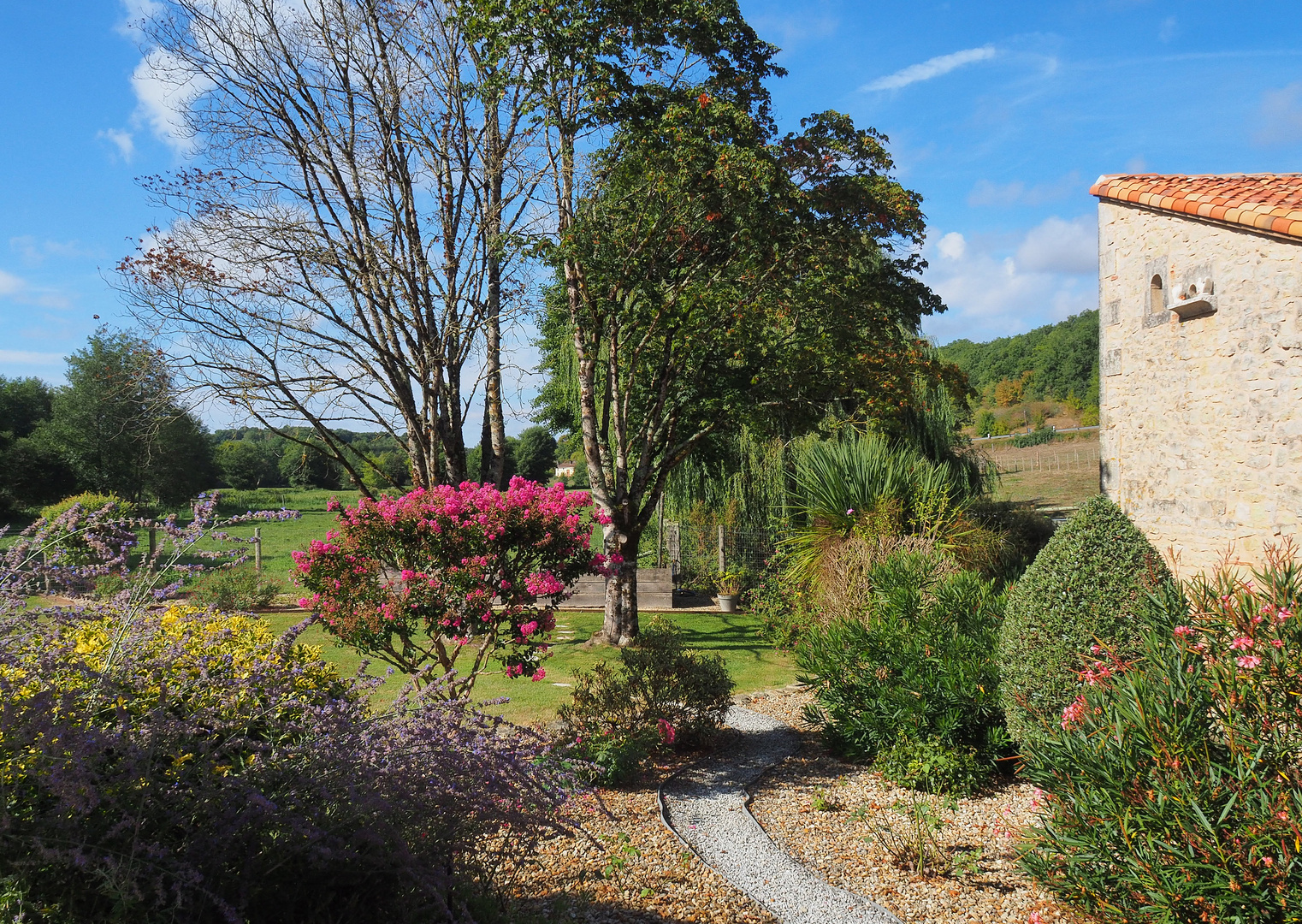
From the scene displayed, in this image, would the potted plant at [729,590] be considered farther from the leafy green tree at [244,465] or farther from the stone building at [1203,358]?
the leafy green tree at [244,465]

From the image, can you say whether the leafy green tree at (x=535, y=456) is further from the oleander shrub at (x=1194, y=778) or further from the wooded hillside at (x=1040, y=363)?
the oleander shrub at (x=1194, y=778)

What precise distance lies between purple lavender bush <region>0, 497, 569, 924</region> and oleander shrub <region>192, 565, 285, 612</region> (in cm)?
1056

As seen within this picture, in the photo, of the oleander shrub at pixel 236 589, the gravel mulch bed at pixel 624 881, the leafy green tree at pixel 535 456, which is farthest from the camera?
the leafy green tree at pixel 535 456

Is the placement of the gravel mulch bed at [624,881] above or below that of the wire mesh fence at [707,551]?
below

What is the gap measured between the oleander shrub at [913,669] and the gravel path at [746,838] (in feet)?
2.48

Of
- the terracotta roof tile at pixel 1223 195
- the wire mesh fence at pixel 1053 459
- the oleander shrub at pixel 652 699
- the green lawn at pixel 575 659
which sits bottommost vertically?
the green lawn at pixel 575 659

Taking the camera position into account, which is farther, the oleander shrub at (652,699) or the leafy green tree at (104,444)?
the leafy green tree at (104,444)

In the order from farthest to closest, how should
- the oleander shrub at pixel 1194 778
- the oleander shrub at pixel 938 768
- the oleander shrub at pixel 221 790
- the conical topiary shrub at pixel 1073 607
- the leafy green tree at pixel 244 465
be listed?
the leafy green tree at pixel 244 465
the oleander shrub at pixel 938 768
the conical topiary shrub at pixel 1073 607
the oleander shrub at pixel 1194 778
the oleander shrub at pixel 221 790

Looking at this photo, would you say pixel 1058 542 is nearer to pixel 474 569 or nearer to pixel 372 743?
pixel 474 569

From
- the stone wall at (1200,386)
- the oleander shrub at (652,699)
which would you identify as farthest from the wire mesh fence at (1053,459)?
the oleander shrub at (652,699)

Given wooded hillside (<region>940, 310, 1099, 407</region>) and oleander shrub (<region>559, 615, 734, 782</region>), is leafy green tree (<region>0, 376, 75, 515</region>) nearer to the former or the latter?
oleander shrub (<region>559, 615, 734, 782</region>)

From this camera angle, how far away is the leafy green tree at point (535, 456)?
1423 inches

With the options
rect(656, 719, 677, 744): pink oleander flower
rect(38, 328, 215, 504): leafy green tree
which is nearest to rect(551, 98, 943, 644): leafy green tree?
rect(656, 719, 677, 744): pink oleander flower

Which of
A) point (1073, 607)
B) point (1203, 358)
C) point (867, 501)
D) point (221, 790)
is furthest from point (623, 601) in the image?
point (221, 790)
